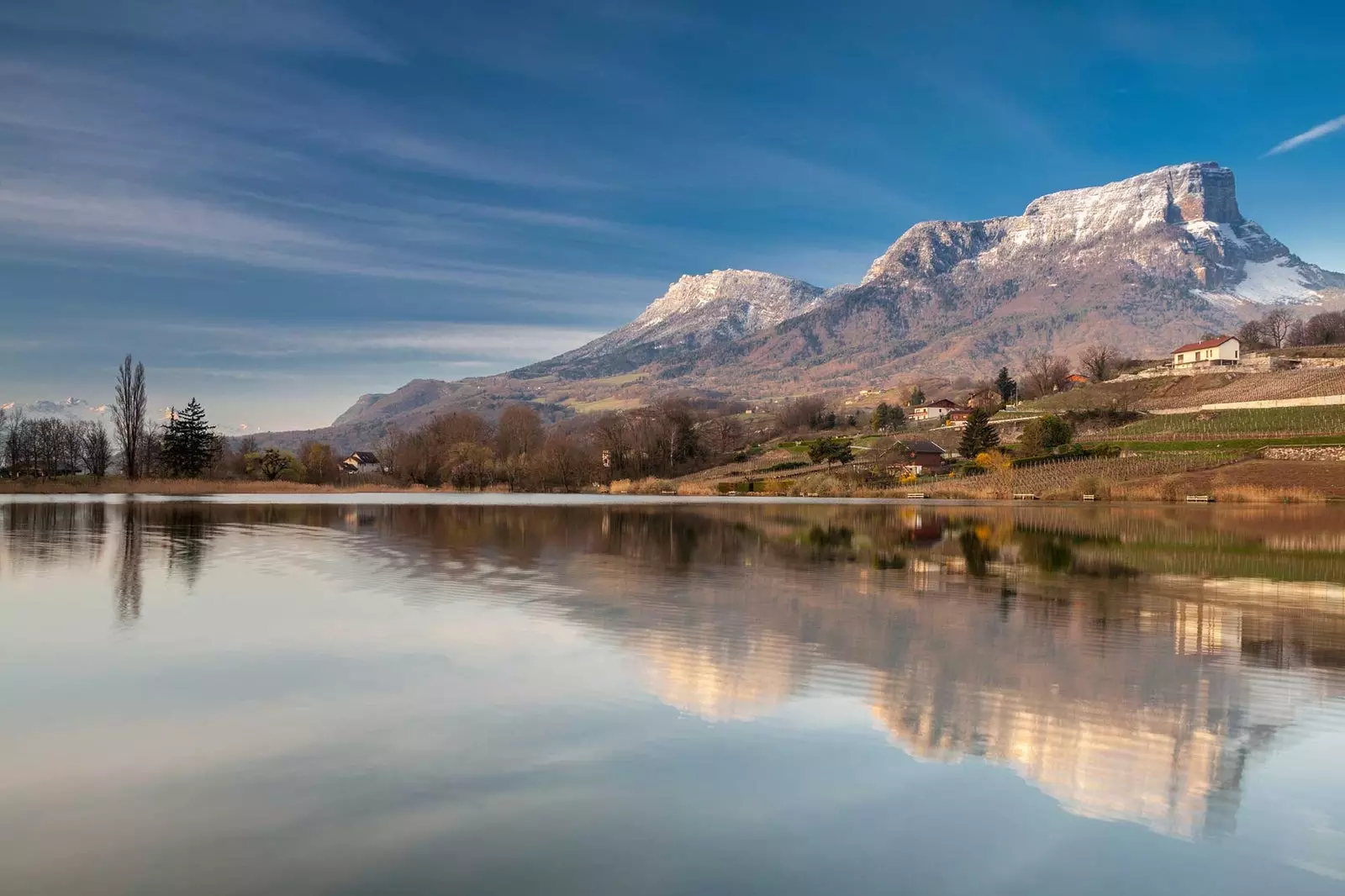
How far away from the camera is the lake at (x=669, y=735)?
533cm

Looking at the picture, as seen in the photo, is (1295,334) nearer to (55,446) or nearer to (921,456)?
(921,456)

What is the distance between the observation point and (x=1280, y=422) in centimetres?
7888

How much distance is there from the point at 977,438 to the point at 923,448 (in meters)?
6.22

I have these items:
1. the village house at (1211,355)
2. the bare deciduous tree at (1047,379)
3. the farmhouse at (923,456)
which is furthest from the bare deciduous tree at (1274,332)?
the farmhouse at (923,456)

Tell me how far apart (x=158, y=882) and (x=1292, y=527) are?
133ft

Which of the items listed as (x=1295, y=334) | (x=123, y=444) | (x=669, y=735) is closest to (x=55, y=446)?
(x=123, y=444)

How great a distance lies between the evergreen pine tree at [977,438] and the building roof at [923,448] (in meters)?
3.14

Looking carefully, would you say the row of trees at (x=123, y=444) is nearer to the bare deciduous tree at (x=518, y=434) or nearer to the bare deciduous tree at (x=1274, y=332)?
the bare deciduous tree at (x=518, y=434)

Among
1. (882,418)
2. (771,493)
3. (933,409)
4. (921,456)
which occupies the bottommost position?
(771,493)

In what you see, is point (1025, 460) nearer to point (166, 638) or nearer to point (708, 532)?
point (708, 532)

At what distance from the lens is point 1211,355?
135 meters

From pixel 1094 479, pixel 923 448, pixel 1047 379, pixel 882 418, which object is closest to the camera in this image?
pixel 1094 479

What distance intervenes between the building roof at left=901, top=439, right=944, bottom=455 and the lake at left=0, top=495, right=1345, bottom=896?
77.1 metres

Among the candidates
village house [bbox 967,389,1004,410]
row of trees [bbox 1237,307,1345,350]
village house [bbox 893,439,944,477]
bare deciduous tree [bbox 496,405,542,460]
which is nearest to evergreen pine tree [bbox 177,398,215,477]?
bare deciduous tree [bbox 496,405,542,460]
